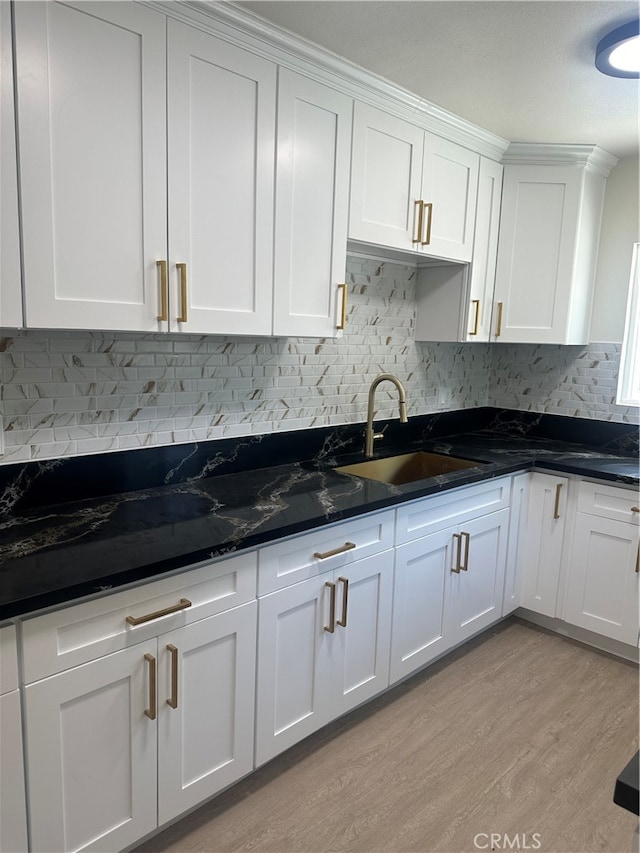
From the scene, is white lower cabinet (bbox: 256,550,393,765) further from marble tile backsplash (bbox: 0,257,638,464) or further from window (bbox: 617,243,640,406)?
window (bbox: 617,243,640,406)

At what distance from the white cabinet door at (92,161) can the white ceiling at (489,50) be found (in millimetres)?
421

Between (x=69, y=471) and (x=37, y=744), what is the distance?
0.79m

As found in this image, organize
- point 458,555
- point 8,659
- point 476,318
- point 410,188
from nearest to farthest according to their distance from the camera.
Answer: point 8,659 < point 410,188 < point 458,555 < point 476,318

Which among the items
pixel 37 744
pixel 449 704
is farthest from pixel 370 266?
pixel 37 744

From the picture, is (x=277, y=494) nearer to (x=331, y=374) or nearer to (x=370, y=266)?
(x=331, y=374)

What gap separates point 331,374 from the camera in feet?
8.70

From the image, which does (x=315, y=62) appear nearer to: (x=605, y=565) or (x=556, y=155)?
(x=556, y=155)

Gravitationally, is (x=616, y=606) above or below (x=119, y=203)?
A: below

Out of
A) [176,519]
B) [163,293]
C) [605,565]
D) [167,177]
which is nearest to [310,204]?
[167,177]

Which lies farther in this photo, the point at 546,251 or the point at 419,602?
the point at 546,251

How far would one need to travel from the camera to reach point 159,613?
1470mm

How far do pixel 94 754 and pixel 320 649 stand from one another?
770mm

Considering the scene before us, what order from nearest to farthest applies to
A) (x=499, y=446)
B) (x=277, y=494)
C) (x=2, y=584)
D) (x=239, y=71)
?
(x=2, y=584)
(x=239, y=71)
(x=277, y=494)
(x=499, y=446)

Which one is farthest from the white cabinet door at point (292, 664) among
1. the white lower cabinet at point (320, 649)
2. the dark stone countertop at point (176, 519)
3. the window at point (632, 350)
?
the window at point (632, 350)
